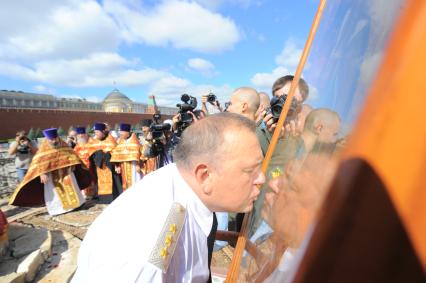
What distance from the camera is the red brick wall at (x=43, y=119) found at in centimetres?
2373

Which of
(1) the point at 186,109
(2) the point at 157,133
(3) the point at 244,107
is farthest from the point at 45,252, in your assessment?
(3) the point at 244,107

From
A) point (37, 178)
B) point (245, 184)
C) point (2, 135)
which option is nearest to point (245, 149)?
point (245, 184)

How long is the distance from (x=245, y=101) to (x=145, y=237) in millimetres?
2324

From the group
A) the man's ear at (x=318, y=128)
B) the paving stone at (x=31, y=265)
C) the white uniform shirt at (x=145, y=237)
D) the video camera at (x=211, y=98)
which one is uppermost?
the man's ear at (x=318, y=128)

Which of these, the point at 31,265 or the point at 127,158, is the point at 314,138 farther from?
the point at 127,158

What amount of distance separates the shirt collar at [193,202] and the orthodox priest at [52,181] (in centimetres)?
580

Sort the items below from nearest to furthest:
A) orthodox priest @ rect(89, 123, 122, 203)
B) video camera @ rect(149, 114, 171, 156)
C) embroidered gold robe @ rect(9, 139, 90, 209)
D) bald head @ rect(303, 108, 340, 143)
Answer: bald head @ rect(303, 108, 340, 143)
video camera @ rect(149, 114, 171, 156)
embroidered gold robe @ rect(9, 139, 90, 209)
orthodox priest @ rect(89, 123, 122, 203)

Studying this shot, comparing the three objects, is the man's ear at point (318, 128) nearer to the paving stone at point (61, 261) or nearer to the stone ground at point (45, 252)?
→ the stone ground at point (45, 252)

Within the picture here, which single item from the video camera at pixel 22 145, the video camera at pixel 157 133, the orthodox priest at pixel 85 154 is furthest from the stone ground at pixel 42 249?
the video camera at pixel 157 133

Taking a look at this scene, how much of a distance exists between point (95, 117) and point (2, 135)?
12401 millimetres

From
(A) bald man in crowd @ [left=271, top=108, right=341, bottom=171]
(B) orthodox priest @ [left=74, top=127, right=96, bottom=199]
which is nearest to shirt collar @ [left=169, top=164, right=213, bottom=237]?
(A) bald man in crowd @ [left=271, top=108, right=341, bottom=171]

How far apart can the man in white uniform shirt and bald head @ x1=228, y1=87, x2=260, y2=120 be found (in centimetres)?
181

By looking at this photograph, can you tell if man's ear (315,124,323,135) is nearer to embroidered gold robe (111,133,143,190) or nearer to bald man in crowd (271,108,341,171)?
bald man in crowd (271,108,341,171)

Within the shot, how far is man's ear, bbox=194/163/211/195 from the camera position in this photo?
4.06 feet
